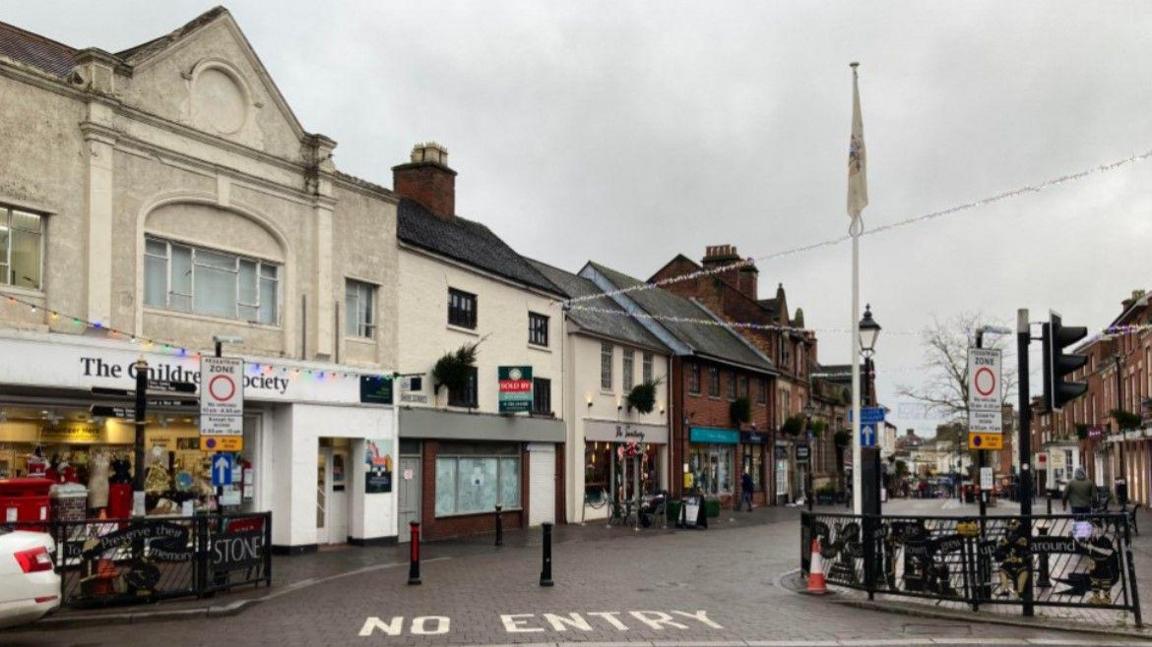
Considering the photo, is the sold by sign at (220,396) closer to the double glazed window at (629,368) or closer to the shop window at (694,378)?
the double glazed window at (629,368)

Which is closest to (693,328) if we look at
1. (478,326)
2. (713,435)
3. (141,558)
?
(713,435)

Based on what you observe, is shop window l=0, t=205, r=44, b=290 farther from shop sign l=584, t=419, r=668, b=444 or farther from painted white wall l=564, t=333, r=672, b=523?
shop sign l=584, t=419, r=668, b=444

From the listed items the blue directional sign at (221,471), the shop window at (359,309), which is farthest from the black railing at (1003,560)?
the shop window at (359,309)

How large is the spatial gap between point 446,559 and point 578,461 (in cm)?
1266

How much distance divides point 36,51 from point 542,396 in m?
16.9

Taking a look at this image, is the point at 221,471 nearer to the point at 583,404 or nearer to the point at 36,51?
the point at 36,51

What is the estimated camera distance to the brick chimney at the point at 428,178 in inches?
1230

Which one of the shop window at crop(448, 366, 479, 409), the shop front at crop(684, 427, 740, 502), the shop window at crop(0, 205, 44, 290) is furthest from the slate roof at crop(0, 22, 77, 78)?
the shop front at crop(684, 427, 740, 502)

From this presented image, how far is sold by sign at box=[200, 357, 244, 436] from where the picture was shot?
15.4 m

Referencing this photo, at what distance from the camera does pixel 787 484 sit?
180 ft

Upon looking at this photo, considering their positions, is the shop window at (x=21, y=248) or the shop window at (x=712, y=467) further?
the shop window at (x=712, y=467)

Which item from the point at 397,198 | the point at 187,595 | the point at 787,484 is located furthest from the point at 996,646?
the point at 787,484

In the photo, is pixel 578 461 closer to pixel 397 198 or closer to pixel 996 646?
pixel 397 198

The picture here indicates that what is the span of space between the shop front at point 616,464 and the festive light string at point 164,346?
1233cm
